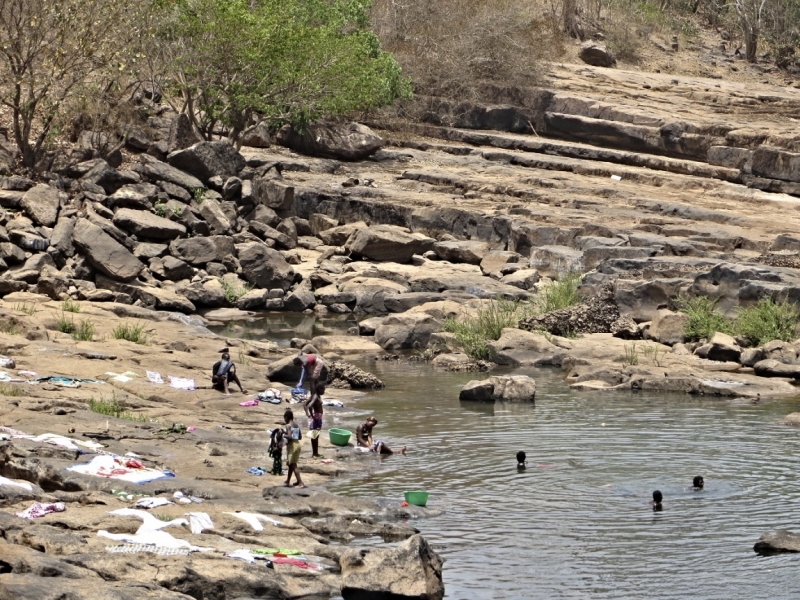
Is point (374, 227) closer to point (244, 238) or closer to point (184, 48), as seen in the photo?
point (244, 238)

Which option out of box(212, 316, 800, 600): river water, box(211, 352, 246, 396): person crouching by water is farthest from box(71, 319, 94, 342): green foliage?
box(212, 316, 800, 600): river water

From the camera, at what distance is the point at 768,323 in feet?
68.2

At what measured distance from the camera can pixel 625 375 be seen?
1877 cm

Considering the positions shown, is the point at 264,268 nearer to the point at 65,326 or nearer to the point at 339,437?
the point at 65,326

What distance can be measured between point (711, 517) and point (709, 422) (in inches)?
176

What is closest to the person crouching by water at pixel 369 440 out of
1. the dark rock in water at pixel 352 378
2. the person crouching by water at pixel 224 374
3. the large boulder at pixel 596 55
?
the person crouching by water at pixel 224 374

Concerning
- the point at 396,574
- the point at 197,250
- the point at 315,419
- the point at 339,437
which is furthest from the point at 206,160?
the point at 396,574

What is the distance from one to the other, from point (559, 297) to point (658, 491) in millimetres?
11435

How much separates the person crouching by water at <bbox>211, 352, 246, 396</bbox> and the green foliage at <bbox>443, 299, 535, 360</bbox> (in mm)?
5120

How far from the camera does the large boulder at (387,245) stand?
92.8 feet

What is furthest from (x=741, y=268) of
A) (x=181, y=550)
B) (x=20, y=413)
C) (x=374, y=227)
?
(x=181, y=550)

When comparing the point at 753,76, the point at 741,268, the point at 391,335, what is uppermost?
the point at 753,76

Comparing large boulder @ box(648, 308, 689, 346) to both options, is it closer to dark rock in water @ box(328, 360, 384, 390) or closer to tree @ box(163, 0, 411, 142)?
dark rock in water @ box(328, 360, 384, 390)

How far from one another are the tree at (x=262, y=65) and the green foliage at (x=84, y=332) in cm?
1249
